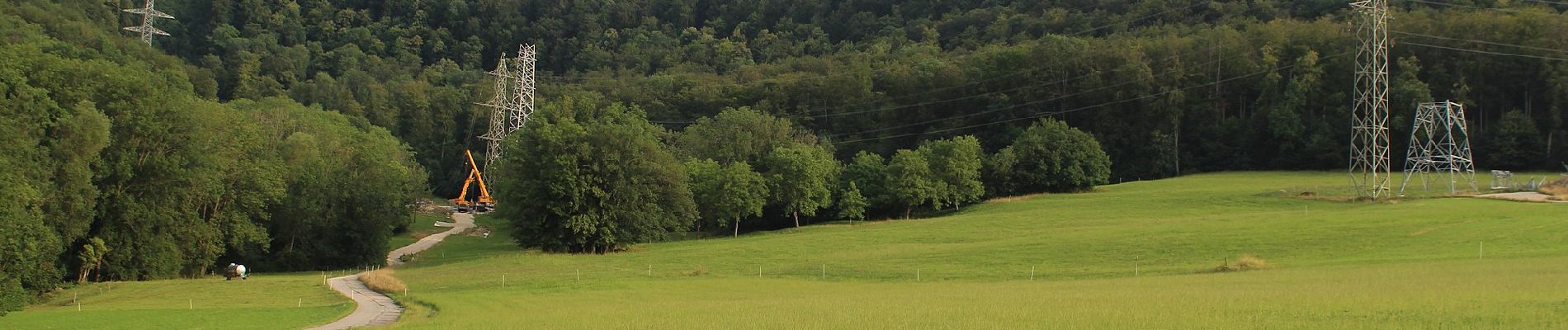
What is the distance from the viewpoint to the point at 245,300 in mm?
42281

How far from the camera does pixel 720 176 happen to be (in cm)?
8481

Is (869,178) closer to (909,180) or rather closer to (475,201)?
(909,180)

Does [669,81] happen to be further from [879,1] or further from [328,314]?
[328,314]

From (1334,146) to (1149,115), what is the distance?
17.4 meters

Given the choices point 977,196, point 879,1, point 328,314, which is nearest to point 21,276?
point 328,314

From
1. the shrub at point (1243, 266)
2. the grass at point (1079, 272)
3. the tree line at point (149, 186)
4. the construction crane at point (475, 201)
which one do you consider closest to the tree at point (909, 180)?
the grass at point (1079, 272)

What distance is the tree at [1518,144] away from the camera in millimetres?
87125

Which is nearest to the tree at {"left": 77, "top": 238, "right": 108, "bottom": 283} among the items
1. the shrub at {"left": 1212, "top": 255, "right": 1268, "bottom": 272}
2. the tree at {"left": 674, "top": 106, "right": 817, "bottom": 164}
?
the tree at {"left": 674, "top": 106, "right": 817, "bottom": 164}

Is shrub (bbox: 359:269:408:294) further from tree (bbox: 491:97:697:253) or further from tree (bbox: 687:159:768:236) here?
tree (bbox: 687:159:768:236)

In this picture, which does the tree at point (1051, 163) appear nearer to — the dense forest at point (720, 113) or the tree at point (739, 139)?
the dense forest at point (720, 113)

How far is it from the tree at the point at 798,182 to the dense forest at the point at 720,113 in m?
0.22

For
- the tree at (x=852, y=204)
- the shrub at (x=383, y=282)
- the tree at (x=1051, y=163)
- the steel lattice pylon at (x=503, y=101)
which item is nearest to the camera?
the shrub at (x=383, y=282)

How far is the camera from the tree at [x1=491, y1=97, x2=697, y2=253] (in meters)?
68.4

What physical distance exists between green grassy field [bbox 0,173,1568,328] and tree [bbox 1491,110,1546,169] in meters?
22.9
